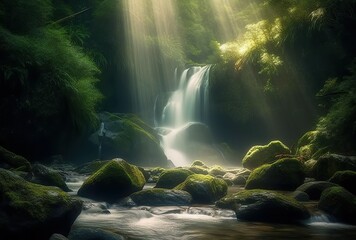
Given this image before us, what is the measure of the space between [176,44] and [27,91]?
667 inches

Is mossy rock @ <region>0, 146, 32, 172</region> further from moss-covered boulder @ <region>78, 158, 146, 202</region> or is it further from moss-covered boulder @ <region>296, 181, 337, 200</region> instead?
moss-covered boulder @ <region>296, 181, 337, 200</region>

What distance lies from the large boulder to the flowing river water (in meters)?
9.11

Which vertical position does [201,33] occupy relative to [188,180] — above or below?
above

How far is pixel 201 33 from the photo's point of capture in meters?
34.2

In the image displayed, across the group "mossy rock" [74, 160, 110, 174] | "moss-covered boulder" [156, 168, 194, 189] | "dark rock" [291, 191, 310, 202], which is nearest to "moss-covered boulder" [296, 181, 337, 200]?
"dark rock" [291, 191, 310, 202]

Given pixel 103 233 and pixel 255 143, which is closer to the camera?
pixel 103 233

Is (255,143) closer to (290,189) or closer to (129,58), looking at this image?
(129,58)

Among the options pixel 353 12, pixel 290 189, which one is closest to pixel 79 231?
pixel 290 189

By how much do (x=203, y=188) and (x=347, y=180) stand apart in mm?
3532

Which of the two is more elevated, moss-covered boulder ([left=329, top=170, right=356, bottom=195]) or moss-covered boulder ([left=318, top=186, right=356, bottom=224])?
moss-covered boulder ([left=329, top=170, right=356, bottom=195])

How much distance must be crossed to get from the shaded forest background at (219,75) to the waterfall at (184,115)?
1.08 m

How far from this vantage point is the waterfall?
68.4 feet

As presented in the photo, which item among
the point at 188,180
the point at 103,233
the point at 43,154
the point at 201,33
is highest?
the point at 201,33

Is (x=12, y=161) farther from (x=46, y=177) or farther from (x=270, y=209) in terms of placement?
(x=270, y=209)
